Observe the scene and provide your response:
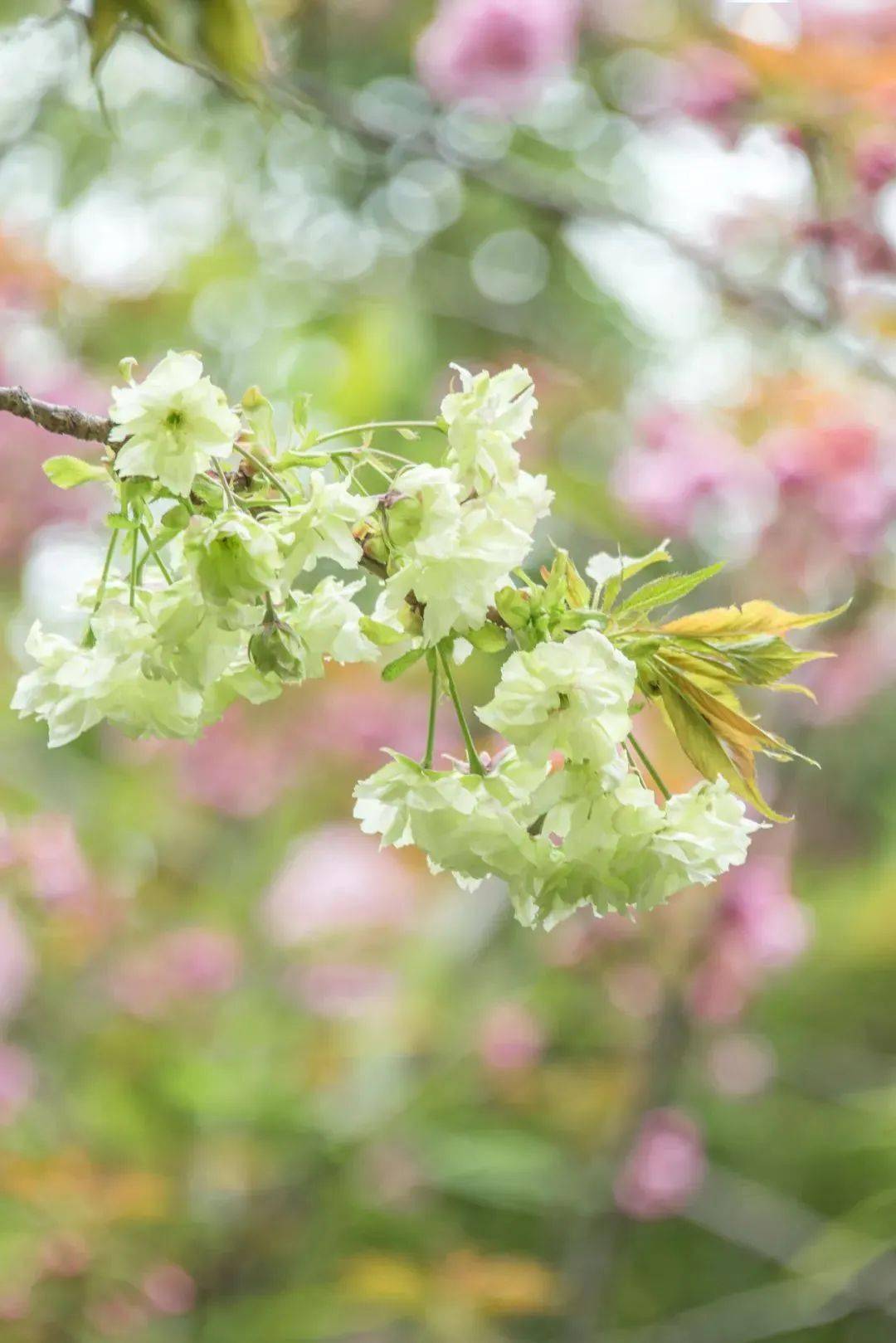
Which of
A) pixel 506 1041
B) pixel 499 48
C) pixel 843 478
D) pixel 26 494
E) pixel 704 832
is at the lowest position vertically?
pixel 506 1041

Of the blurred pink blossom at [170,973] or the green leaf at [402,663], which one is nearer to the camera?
the green leaf at [402,663]

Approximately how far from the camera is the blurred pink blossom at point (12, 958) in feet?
6.88

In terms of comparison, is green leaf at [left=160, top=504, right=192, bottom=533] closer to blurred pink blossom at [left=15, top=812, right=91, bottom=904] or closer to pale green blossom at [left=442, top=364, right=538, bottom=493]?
pale green blossom at [left=442, top=364, right=538, bottom=493]

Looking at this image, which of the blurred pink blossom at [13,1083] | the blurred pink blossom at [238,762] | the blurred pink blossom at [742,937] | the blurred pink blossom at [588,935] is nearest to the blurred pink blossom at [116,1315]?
the blurred pink blossom at [13,1083]

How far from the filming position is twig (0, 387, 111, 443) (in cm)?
41

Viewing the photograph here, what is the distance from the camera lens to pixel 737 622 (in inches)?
18.5

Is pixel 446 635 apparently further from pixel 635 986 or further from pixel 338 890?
pixel 338 890

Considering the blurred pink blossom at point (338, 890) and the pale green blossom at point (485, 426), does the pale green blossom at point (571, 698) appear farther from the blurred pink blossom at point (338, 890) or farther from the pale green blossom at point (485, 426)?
the blurred pink blossom at point (338, 890)

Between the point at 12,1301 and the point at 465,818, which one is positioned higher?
the point at 465,818

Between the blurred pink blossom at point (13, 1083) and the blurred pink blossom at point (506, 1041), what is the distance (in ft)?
2.49

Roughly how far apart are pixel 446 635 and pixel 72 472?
0.14 meters

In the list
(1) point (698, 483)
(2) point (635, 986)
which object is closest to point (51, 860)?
(2) point (635, 986)

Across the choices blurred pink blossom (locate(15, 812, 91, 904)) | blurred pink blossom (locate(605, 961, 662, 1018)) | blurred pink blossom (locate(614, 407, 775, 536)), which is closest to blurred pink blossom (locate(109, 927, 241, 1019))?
blurred pink blossom (locate(15, 812, 91, 904))

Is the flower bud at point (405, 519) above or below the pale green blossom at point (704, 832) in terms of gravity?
above
